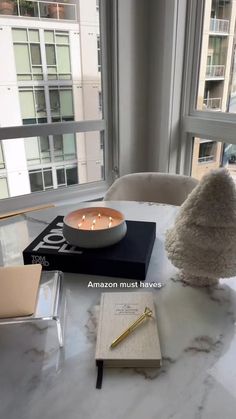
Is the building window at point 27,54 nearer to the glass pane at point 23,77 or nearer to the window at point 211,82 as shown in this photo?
the glass pane at point 23,77

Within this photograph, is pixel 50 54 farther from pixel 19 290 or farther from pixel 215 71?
pixel 19 290

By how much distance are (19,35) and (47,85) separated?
0.27m

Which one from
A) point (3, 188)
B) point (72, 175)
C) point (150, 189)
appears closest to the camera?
point (150, 189)

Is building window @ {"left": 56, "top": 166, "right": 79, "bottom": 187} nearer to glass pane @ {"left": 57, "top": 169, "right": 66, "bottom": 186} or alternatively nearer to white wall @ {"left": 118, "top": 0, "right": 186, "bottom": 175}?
glass pane @ {"left": 57, "top": 169, "right": 66, "bottom": 186}

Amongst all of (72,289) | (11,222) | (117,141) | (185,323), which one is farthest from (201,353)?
(117,141)

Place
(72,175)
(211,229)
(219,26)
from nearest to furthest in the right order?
(211,229)
(219,26)
(72,175)

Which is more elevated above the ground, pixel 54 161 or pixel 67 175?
pixel 54 161

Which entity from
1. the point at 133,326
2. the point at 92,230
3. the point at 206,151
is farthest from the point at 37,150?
the point at 133,326

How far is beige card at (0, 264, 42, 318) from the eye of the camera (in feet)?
1.72

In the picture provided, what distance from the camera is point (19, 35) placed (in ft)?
5.25

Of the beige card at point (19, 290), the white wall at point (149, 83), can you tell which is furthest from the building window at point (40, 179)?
the beige card at point (19, 290)

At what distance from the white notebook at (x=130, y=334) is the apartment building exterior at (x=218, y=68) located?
1147 mm

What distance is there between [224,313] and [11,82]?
1.58m

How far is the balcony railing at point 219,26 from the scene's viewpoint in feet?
5.12
